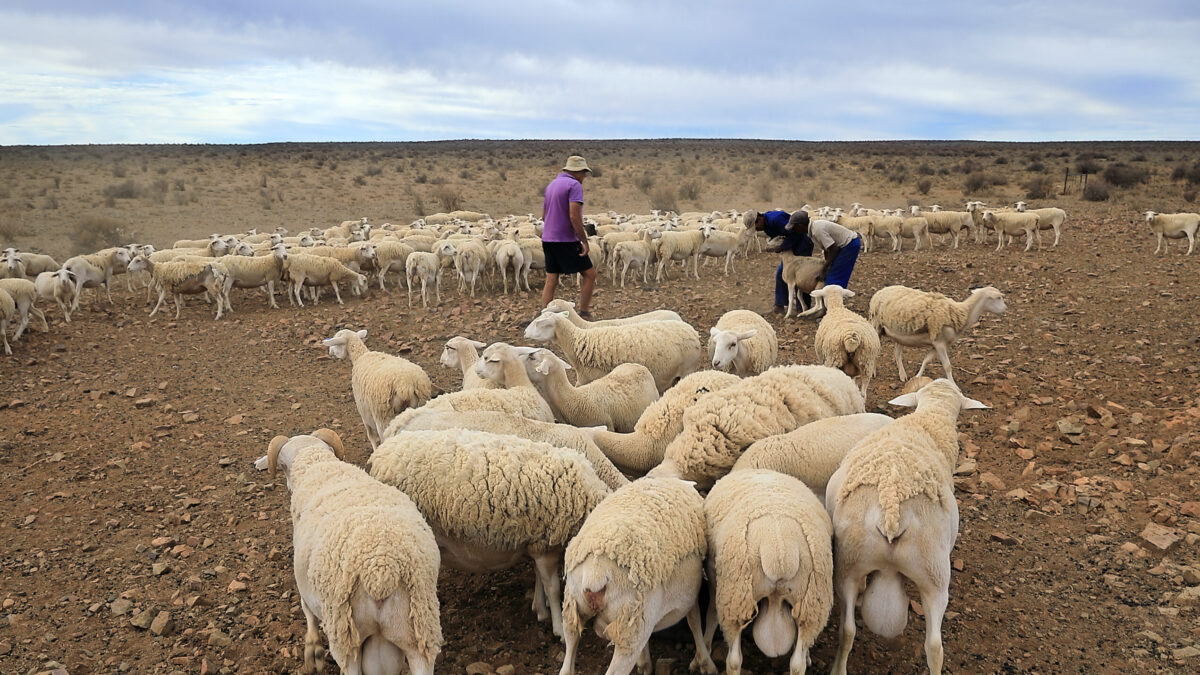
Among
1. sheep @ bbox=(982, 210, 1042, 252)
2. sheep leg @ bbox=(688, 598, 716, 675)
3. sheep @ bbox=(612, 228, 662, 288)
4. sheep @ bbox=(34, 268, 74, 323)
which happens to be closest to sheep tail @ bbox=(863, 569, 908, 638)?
sheep leg @ bbox=(688, 598, 716, 675)

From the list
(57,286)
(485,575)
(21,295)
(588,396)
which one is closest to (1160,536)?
(588,396)

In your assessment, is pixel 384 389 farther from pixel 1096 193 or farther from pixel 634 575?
pixel 1096 193

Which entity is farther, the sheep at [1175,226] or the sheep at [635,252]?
the sheep at [1175,226]

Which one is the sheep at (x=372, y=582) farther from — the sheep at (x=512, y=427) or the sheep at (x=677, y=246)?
the sheep at (x=677, y=246)

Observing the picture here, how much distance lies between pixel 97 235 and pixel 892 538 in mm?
24096

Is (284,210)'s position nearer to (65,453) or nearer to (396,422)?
(65,453)

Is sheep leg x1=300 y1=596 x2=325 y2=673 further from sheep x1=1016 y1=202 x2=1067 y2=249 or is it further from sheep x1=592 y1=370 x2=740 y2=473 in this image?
sheep x1=1016 y1=202 x2=1067 y2=249

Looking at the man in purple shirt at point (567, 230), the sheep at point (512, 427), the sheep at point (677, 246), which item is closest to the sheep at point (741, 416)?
the sheep at point (512, 427)

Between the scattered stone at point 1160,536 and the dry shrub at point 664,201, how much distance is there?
2550 cm

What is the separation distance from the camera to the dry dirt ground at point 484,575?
13.6ft

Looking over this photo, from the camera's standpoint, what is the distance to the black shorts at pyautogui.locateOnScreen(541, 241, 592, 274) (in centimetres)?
991

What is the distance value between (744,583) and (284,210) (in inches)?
1161

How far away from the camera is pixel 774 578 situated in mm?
3414

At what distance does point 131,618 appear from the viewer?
4473 mm
